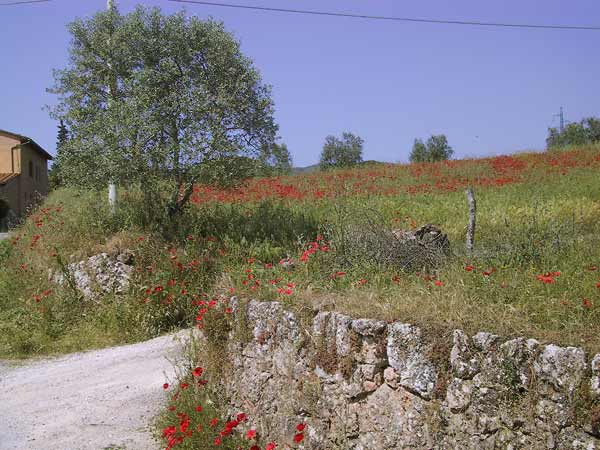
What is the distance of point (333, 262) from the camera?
6.68 m

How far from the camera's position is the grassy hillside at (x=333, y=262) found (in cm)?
448

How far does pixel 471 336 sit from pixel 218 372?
3.01 meters

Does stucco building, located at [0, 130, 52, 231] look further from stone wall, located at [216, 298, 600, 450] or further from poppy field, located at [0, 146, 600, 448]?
stone wall, located at [216, 298, 600, 450]

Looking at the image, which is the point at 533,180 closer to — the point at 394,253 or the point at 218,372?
the point at 394,253

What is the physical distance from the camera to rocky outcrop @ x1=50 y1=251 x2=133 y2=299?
9797 mm

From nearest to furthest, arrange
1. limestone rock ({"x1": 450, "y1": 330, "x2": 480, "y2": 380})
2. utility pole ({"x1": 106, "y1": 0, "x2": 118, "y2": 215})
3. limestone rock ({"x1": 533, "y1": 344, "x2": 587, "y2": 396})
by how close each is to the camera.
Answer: limestone rock ({"x1": 533, "y1": 344, "x2": 587, "y2": 396}), limestone rock ({"x1": 450, "y1": 330, "x2": 480, "y2": 380}), utility pole ({"x1": 106, "y1": 0, "x2": 118, "y2": 215})

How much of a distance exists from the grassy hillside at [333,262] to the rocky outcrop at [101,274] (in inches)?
7.0

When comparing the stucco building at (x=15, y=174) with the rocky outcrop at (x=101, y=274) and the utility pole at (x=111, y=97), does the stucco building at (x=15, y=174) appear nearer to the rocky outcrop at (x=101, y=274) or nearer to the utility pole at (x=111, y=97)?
the utility pole at (x=111, y=97)

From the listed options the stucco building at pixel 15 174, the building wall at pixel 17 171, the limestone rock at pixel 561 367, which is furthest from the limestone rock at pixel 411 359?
the building wall at pixel 17 171

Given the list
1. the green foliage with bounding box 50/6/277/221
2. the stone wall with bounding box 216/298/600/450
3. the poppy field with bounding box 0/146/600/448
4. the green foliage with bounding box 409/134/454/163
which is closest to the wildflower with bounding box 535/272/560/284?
the poppy field with bounding box 0/146/600/448

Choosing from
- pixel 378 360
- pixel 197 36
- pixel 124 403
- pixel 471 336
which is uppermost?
pixel 197 36

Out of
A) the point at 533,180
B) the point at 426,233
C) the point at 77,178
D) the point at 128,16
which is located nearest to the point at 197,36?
the point at 128,16

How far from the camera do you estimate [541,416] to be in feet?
11.7

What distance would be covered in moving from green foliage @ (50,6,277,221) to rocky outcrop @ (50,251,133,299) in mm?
1402
